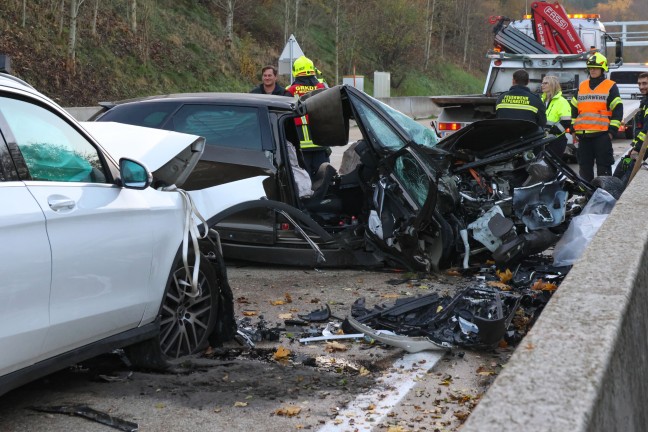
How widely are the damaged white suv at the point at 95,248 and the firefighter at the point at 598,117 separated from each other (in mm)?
8251

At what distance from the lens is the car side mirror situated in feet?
15.9

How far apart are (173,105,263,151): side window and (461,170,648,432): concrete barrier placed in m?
4.41

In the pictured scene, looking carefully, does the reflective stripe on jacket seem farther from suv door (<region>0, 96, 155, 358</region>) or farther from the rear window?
suv door (<region>0, 96, 155, 358</region>)

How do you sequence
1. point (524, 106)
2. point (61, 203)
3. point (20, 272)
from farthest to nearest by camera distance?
point (524, 106)
point (61, 203)
point (20, 272)

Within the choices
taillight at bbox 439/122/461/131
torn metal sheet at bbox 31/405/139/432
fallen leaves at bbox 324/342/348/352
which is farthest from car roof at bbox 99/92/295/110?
taillight at bbox 439/122/461/131

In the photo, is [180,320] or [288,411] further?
[180,320]

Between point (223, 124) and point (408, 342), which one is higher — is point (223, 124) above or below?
above

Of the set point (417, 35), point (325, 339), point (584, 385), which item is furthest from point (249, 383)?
point (417, 35)

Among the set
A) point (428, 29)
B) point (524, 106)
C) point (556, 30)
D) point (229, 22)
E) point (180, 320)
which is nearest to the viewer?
point (180, 320)

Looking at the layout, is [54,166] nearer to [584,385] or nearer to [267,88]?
[584,385]

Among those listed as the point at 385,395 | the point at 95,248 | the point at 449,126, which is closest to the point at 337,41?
the point at 449,126

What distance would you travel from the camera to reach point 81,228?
439 centimetres

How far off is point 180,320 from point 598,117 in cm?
879

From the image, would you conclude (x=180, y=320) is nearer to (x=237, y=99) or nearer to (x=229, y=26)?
(x=237, y=99)
